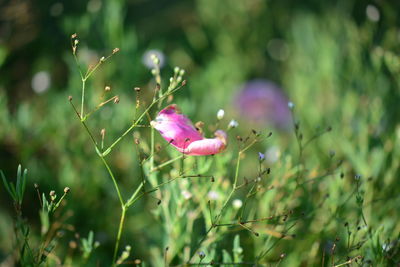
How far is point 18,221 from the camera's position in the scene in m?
0.52

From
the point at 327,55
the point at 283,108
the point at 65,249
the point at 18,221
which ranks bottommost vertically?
the point at 283,108

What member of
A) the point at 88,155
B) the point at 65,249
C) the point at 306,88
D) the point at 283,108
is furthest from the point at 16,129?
the point at 283,108

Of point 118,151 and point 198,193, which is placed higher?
point 198,193

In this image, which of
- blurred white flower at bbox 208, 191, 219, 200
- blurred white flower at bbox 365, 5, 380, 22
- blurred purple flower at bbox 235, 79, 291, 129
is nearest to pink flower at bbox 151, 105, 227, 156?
blurred white flower at bbox 208, 191, 219, 200

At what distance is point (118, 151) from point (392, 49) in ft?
2.03

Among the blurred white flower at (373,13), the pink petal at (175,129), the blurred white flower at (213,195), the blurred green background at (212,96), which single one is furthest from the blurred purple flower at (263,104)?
the pink petal at (175,129)

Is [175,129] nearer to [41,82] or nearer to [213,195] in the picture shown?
[213,195]

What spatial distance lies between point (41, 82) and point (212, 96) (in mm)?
422

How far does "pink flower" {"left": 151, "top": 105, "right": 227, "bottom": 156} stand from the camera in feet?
1.78

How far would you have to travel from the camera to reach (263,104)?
1543 millimetres

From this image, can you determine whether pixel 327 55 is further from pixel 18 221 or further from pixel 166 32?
pixel 18 221

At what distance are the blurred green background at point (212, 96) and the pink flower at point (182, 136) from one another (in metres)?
0.21

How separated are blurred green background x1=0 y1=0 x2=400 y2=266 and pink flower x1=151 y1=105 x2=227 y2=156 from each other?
0.21m

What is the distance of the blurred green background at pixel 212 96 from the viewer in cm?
86
